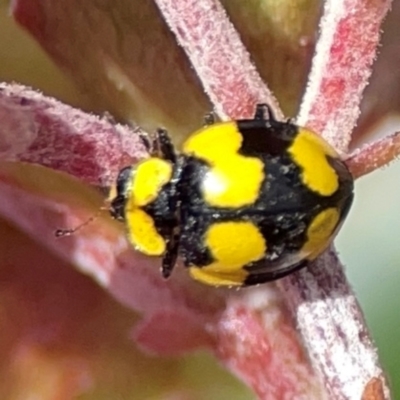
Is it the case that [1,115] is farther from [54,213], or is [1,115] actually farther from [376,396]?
[376,396]

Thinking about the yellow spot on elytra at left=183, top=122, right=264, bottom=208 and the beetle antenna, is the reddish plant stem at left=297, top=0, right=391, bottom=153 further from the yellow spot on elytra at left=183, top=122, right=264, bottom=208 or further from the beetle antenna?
the beetle antenna

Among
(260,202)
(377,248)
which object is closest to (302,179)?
(260,202)

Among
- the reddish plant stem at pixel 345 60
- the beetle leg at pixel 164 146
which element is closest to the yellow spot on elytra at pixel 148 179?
the beetle leg at pixel 164 146

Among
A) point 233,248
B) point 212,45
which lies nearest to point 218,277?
point 233,248

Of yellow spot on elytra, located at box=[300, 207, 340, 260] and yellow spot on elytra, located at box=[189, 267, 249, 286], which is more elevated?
yellow spot on elytra, located at box=[300, 207, 340, 260]

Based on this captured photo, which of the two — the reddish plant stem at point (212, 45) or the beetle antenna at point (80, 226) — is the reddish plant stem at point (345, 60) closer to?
the reddish plant stem at point (212, 45)

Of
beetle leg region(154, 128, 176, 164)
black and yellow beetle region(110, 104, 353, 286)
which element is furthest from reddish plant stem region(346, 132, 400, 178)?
beetle leg region(154, 128, 176, 164)

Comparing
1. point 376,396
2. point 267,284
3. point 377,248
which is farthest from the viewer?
point 377,248
